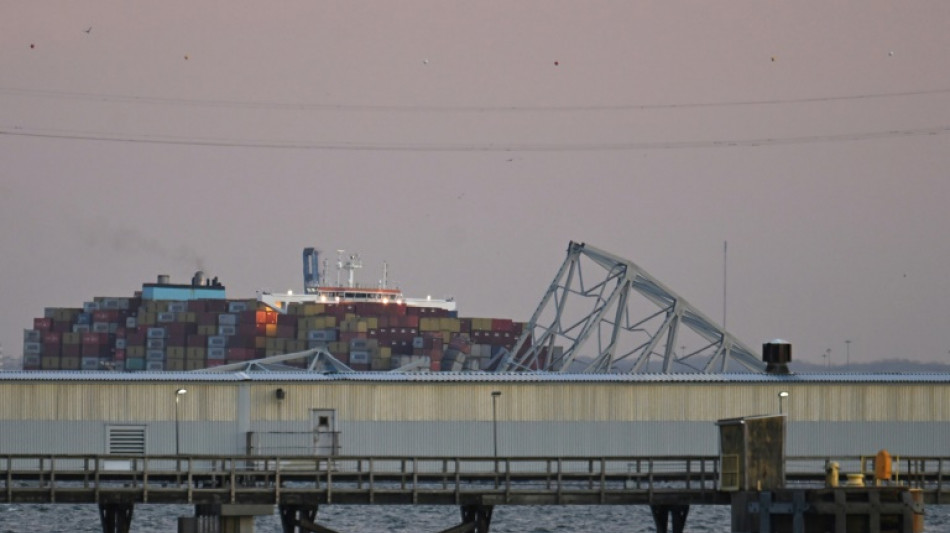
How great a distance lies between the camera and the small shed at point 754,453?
50438 mm

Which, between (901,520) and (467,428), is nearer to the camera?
(901,520)

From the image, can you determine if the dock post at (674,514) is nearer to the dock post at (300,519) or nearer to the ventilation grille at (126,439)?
the dock post at (300,519)

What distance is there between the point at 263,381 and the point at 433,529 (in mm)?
19233

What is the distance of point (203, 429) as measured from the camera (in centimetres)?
7038

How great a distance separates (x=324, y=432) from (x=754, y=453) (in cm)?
2463

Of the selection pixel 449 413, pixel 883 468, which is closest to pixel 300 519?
pixel 449 413

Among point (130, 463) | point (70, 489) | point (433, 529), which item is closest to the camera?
point (70, 489)

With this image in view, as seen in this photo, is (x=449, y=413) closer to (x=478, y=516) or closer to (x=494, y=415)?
(x=494, y=415)

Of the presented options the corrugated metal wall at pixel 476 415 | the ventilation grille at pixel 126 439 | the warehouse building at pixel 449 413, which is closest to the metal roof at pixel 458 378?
the warehouse building at pixel 449 413

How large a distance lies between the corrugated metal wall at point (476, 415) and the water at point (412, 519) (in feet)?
42.4

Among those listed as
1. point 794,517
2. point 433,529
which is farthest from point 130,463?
point 794,517

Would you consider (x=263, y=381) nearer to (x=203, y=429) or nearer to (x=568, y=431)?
(x=203, y=429)

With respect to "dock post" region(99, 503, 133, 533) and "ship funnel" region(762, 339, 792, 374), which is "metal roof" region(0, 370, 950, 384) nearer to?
"ship funnel" region(762, 339, 792, 374)

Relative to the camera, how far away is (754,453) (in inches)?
1992
